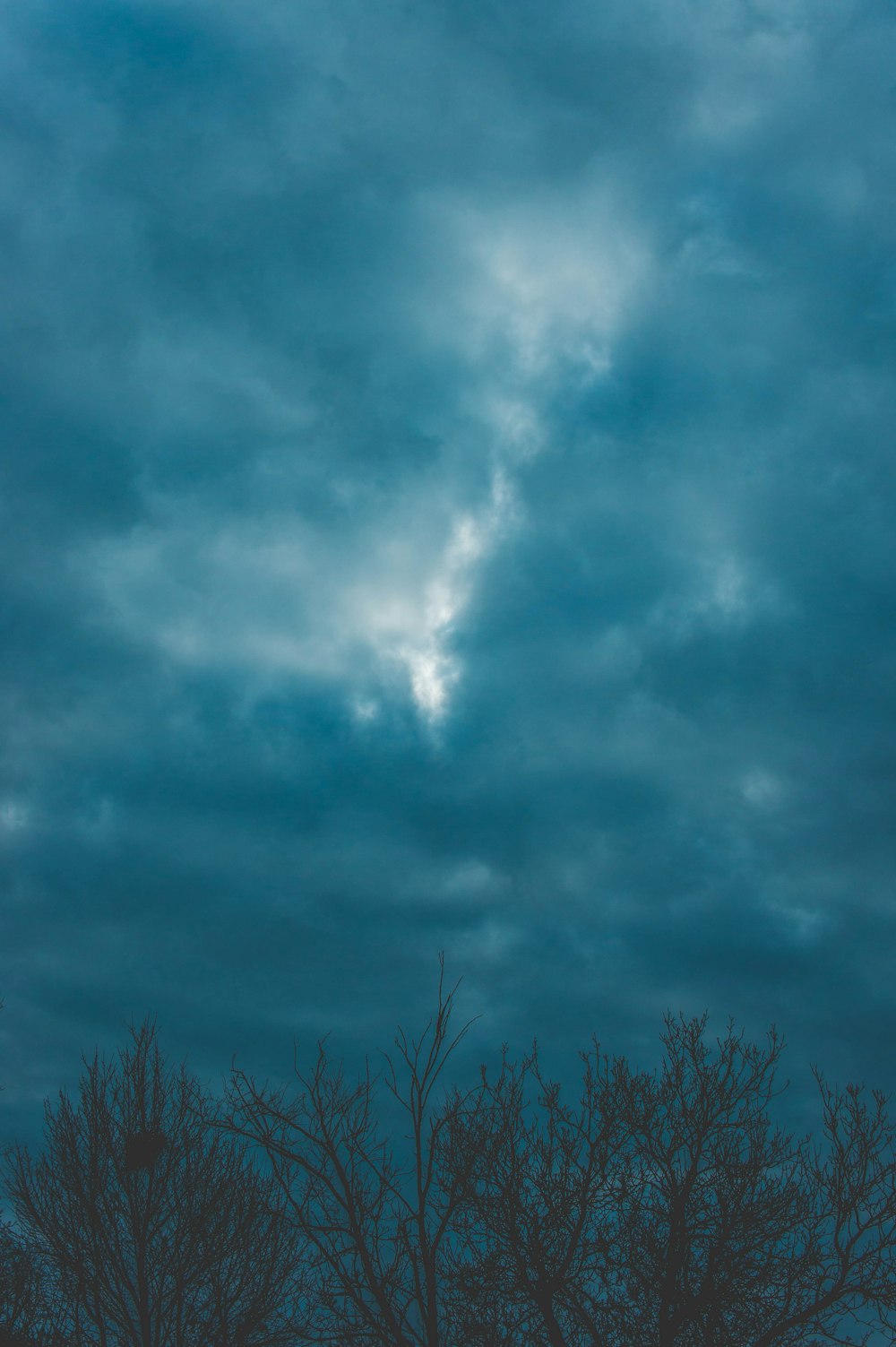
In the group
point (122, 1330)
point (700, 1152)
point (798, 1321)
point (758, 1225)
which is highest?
point (700, 1152)

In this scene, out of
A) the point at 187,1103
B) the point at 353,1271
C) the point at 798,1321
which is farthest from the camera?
the point at 187,1103

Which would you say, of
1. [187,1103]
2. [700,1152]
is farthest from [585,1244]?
[187,1103]

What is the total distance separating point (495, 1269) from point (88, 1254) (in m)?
7.70

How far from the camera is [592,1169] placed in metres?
14.0

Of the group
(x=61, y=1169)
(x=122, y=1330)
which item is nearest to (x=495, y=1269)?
(x=122, y=1330)

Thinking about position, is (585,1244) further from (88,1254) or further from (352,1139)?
(88,1254)

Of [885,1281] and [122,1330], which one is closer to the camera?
[885,1281]

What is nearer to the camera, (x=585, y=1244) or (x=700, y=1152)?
(x=585, y=1244)

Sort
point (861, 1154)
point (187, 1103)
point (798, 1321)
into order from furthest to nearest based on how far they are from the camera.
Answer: point (187, 1103), point (861, 1154), point (798, 1321)

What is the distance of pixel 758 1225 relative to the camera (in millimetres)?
13430

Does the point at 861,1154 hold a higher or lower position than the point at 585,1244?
higher

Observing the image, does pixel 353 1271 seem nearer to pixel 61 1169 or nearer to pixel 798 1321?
pixel 798 1321

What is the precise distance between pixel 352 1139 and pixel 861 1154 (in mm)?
7716

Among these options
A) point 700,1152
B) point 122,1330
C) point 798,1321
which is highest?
point 700,1152
